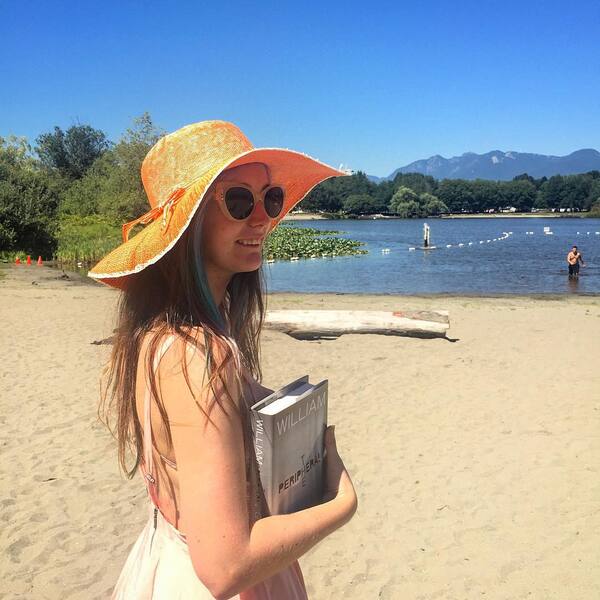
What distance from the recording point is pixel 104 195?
4725 cm

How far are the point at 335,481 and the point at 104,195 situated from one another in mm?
49129

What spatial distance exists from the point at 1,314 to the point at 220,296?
14382mm

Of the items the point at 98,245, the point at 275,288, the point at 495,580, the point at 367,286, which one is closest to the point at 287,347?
the point at 495,580

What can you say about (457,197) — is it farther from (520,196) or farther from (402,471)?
(402,471)

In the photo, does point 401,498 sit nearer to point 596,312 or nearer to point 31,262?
point 596,312

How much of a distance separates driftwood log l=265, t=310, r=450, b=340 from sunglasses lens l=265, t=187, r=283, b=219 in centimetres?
1021

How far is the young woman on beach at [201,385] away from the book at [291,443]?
0.14 ft

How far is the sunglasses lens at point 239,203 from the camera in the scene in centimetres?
133

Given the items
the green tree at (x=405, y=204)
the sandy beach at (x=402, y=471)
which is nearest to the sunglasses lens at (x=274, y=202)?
the sandy beach at (x=402, y=471)

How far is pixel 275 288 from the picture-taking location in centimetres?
2470

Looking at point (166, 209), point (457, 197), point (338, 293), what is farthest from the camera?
point (457, 197)

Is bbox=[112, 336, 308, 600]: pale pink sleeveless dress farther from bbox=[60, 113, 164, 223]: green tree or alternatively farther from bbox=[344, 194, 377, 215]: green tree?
bbox=[344, 194, 377, 215]: green tree

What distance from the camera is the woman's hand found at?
1303mm

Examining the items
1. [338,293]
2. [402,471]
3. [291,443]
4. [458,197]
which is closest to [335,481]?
[291,443]
